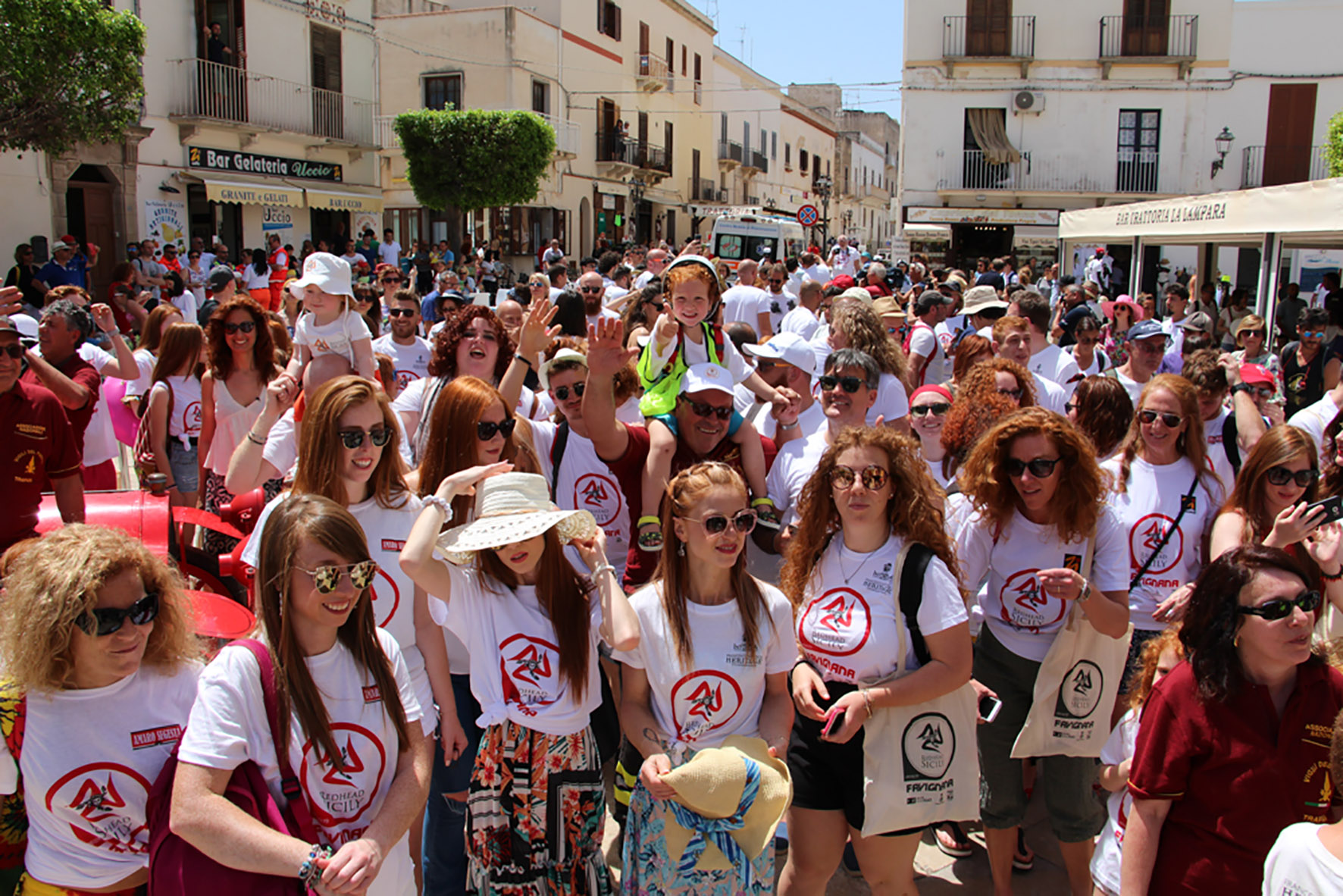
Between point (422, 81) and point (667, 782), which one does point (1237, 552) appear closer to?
point (667, 782)

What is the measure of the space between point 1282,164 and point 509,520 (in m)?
31.6

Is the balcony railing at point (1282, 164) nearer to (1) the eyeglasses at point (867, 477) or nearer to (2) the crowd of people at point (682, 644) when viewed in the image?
(2) the crowd of people at point (682, 644)

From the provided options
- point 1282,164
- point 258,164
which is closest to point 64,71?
point 258,164

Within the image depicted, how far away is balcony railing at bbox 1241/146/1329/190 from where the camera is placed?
26938mm

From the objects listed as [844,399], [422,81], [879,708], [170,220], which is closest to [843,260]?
[170,220]

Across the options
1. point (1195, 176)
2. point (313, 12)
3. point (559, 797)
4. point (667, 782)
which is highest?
point (313, 12)

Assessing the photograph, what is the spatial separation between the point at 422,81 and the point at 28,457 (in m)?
28.4

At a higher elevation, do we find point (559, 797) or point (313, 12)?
Answer: point (313, 12)

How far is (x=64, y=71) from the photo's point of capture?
41.7ft

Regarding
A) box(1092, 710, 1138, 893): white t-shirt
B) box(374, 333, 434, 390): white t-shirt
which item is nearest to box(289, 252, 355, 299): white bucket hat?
box(374, 333, 434, 390): white t-shirt

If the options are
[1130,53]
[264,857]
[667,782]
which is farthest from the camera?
[1130,53]

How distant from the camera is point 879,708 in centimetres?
271

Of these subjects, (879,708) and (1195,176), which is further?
(1195,176)

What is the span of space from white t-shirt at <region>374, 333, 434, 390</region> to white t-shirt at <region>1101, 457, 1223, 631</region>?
438cm
